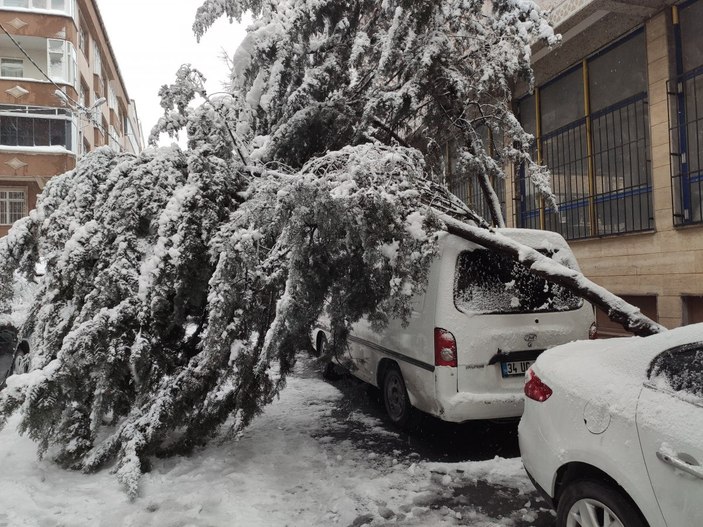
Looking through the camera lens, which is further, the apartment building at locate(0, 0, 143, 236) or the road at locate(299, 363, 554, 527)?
the apartment building at locate(0, 0, 143, 236)

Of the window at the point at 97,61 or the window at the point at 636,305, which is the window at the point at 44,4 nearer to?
the window at the point at 97,61

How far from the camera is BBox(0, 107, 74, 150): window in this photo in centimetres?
2561

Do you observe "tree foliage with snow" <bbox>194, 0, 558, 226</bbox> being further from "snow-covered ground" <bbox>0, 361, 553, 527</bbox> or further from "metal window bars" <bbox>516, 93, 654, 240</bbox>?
"metal window bars" <bbox>516, 93, 654, 240</bbox>

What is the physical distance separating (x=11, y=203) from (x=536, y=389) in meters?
30.6

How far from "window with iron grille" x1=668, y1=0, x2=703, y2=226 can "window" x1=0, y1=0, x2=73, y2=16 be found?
91.9 feet

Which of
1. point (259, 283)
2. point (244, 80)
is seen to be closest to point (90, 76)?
point (244, 80)

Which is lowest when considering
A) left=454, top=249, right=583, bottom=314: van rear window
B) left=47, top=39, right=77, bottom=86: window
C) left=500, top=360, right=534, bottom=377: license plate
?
left=500, top=360, right=534, bottom=377: license plate

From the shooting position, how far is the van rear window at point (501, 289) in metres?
4.65

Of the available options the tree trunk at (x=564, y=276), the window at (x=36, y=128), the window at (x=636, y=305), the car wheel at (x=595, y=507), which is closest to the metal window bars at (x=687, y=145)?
the window at (x=636, y=305)

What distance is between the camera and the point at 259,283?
184 inches

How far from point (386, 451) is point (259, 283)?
1.90 metres

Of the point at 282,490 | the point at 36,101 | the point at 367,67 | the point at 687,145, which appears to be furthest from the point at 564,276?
the point at 36,101

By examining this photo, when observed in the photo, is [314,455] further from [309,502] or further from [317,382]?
[317,382]

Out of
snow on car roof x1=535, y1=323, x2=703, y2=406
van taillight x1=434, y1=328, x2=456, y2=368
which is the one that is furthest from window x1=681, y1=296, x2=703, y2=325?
snow on car roof x1=535, y1=323, x2=703, y2=406
